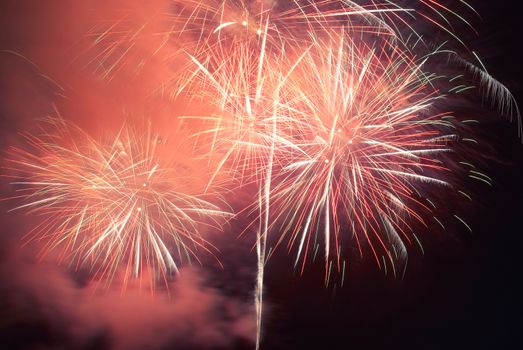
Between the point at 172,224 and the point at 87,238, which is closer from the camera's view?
the point at 172,224

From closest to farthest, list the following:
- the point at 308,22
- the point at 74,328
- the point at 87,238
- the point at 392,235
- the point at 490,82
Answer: the point at 490,82 < the point at 308,22 < the point at 392,235 < the point at 87,238 < the point at 74,328

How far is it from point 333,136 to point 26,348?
1059 centimetres

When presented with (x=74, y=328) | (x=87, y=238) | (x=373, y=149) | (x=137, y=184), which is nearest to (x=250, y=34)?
(x=373, y=149)

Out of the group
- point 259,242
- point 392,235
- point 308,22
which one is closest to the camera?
point 308,22

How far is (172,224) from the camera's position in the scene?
23.0 ft

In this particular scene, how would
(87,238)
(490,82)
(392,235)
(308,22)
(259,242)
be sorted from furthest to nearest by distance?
(87,238), (259,242), (392,235), (308,22), (490,82)

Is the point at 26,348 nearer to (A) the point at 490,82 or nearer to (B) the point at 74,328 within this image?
(B) the point at 74,328

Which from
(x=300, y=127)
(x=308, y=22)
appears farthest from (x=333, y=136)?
(x=308, y=22)

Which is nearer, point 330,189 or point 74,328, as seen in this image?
point 330,189

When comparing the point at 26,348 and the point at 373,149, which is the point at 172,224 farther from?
the point at 26,348

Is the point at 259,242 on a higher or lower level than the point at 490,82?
lower

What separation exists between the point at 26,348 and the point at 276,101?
1031 centimetres

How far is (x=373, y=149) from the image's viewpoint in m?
6.08

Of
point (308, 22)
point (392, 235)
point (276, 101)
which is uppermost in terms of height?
point (308, 22)
